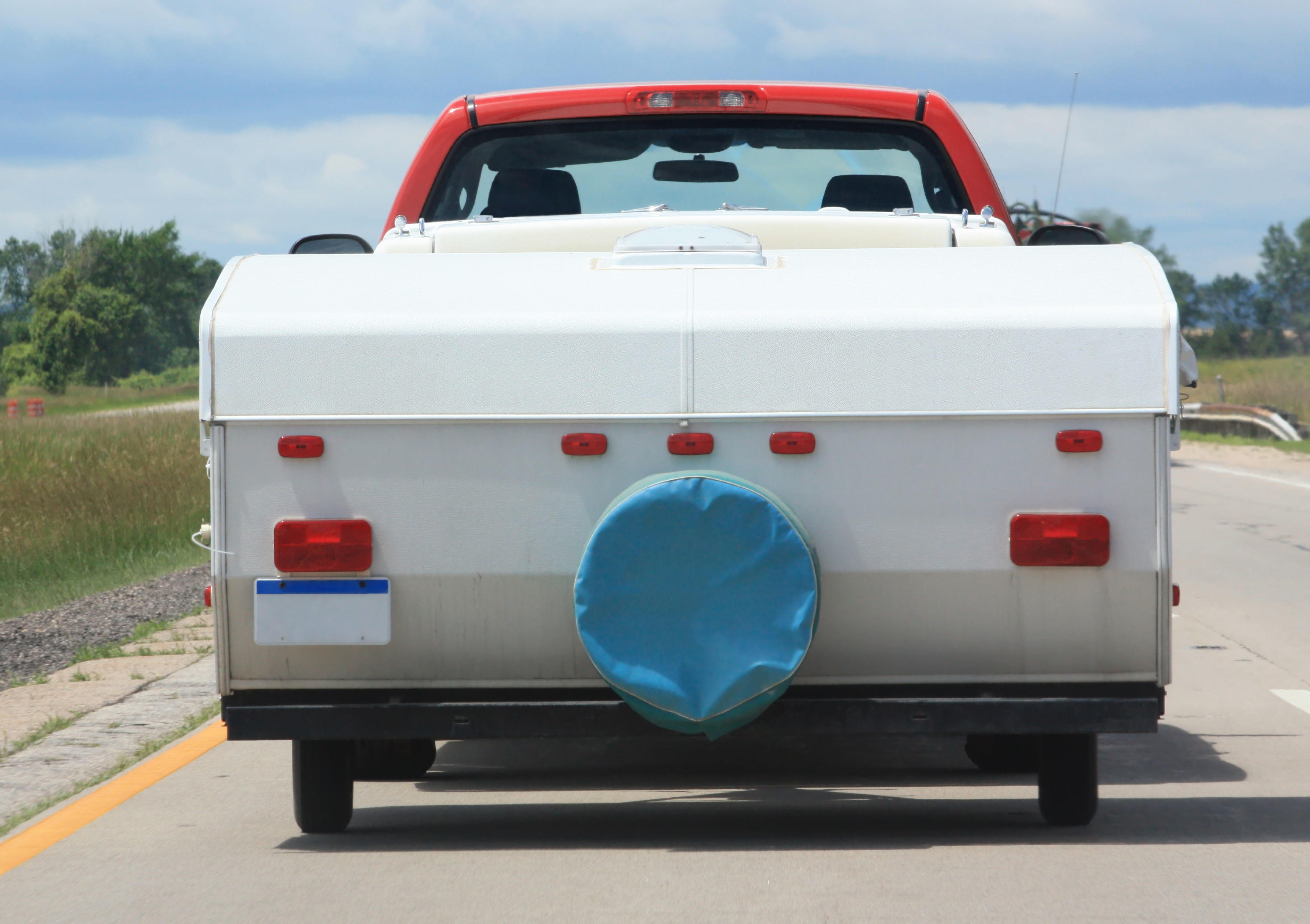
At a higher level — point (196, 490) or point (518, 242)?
point (518, 242)

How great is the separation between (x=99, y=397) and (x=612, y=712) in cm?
8962

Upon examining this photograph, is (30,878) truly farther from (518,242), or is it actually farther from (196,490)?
(196,490)

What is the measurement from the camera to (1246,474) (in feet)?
79.9

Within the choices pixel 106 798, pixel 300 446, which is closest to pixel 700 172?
pixel 300 446

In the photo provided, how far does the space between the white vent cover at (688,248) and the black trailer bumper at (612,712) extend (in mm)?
1314

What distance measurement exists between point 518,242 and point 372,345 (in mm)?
1208

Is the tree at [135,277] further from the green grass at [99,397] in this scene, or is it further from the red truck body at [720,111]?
the red truck body at [720,111]

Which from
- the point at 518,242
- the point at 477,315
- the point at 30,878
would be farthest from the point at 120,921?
the point at 518,242

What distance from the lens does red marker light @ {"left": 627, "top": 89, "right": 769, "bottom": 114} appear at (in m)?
6.28

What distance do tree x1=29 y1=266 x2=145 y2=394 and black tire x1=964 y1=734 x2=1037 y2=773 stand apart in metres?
101

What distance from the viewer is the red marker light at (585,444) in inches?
179

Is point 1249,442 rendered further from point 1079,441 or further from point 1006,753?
point 1079,441

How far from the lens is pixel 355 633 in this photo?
15.0 ft

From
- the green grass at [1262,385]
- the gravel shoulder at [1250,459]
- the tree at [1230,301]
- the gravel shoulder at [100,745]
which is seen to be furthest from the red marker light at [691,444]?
the tree at [1230,301]
